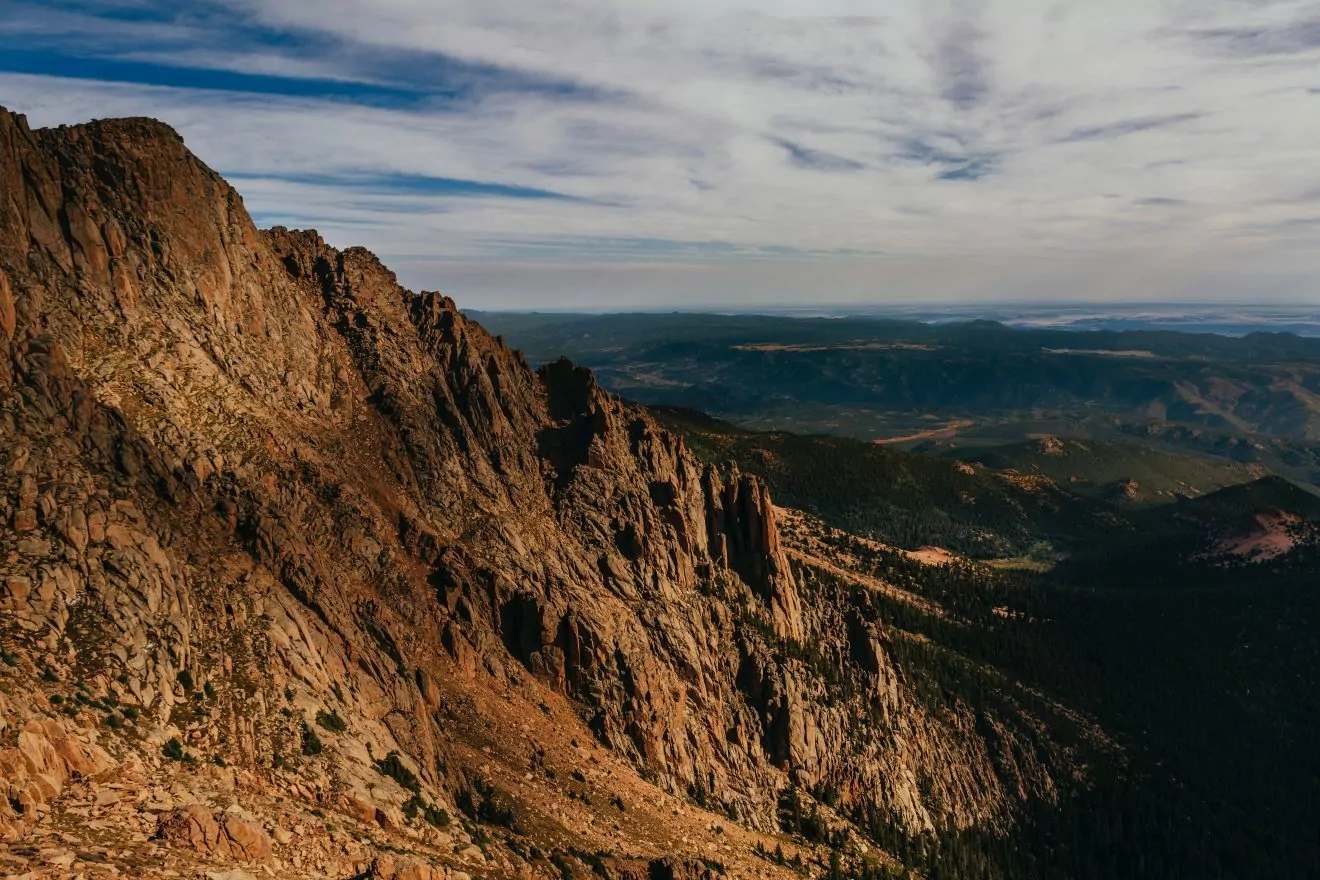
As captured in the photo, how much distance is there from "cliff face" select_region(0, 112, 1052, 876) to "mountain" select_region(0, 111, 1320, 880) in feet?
1.06

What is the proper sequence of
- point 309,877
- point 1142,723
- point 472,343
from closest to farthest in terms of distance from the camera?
point 309,877
point 472,343
point 1142,723

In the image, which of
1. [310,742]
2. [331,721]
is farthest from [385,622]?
[310,742]

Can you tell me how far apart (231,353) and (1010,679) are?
17448cm

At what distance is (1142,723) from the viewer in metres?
183

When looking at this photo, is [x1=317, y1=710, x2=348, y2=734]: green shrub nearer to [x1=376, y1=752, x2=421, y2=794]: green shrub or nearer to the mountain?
the mountain

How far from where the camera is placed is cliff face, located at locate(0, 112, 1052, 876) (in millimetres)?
50812

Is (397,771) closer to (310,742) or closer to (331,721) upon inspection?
(331,721)

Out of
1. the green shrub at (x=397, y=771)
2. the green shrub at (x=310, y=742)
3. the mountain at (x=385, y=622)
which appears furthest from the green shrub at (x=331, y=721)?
the green shrub at (x=397, y=771)

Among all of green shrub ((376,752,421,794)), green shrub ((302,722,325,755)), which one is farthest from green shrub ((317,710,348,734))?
green shrub ((376,752,421,794))

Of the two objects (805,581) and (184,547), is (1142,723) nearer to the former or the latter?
(805,581)

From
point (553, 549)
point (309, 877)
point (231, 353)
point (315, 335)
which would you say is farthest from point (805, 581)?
point (309, 877)

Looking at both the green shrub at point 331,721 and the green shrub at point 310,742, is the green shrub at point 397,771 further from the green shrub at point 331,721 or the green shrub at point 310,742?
the green shrub at point 310,742

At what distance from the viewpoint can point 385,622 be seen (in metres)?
74.8

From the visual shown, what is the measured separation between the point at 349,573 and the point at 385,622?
654 cm
